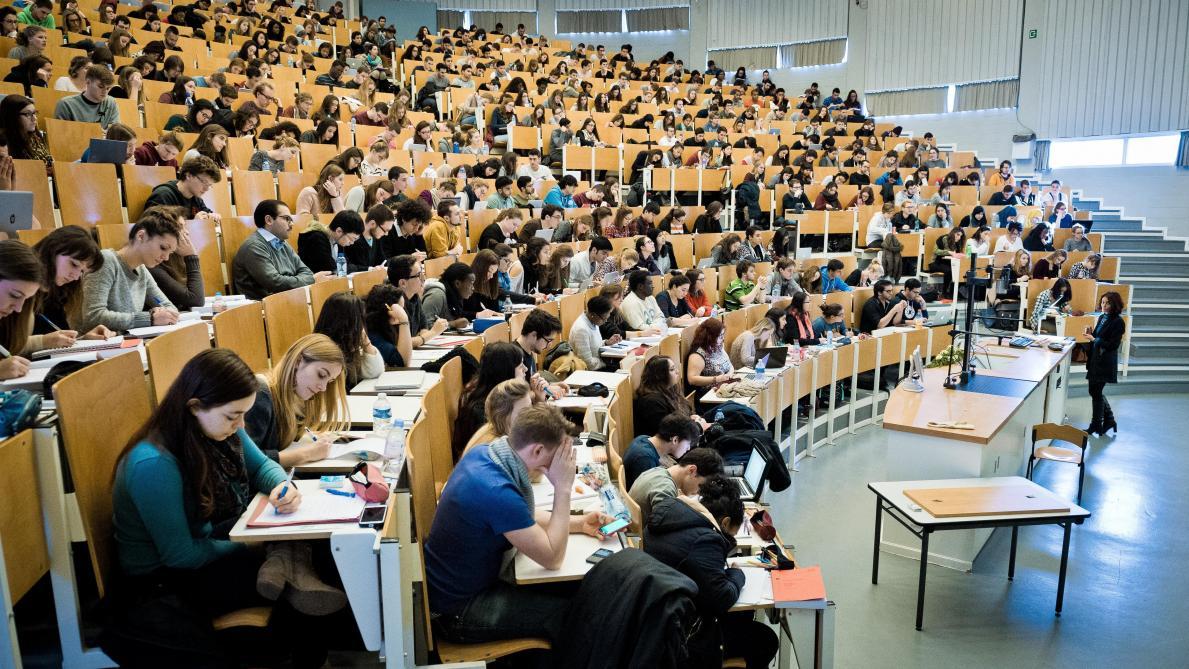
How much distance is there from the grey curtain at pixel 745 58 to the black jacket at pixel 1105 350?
487 inches

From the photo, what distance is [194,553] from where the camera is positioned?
7.44ft

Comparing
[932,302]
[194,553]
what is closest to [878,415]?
[932,302]

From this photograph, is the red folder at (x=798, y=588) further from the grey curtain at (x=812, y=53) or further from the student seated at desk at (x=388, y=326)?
the grey curtain at (x=812, y=53)

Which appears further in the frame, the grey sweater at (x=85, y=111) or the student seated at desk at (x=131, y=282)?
the grey sweater at (x=85, y=111)

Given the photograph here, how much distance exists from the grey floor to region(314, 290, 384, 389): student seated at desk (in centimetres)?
248

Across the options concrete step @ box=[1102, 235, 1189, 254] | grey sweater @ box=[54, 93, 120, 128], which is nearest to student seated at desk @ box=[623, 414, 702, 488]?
grey sweater @ box=[54, 93, 120, 128]

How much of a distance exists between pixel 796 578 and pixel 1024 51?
1436 cm

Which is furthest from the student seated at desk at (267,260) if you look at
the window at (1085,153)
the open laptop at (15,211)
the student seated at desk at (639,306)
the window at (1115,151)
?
the window at (1085,153)

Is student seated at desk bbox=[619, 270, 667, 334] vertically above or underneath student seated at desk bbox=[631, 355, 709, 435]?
above

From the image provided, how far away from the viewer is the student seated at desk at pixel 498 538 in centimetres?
254

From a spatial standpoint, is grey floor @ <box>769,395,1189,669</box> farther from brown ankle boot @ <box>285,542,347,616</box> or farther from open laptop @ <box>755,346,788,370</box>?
brown ankle boot @ <box>285,542,347,616</box>

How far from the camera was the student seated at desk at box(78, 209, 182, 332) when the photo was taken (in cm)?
360

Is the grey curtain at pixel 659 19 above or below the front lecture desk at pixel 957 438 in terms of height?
above

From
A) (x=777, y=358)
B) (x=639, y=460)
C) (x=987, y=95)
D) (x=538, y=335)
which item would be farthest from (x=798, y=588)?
(x=987, y=95)
